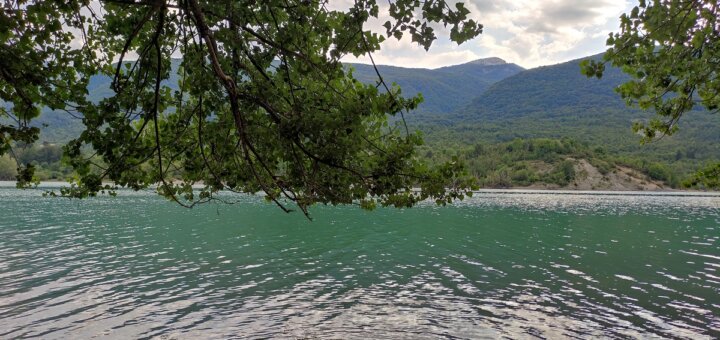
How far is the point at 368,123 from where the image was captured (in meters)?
10.8

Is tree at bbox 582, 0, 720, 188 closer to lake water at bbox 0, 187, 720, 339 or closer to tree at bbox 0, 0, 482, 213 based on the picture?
tree at bbox 0, 0, 482, 213

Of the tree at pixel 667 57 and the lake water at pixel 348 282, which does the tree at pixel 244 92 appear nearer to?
the tree at pixel 667 57

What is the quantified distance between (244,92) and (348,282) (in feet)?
68.3

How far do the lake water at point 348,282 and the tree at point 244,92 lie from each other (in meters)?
9.90

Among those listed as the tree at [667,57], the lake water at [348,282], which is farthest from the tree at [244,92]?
the lake water at [348,282]

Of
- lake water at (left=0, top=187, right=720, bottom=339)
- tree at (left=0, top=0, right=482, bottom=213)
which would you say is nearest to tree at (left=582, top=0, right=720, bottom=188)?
tree at (left=0, top=0, right=482, bottom=213)

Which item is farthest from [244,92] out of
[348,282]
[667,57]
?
[348,282]

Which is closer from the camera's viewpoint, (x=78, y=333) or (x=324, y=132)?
(x=324, y=132)

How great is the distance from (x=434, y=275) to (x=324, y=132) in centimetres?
2355

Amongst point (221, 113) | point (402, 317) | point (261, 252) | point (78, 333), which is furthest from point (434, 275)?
point (221, 113)

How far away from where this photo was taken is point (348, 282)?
85.5ft

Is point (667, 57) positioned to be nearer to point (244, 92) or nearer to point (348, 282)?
point (244, 92)

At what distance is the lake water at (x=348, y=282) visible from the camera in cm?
1828

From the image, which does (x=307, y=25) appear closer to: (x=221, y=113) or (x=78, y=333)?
(x=221, y=113)
